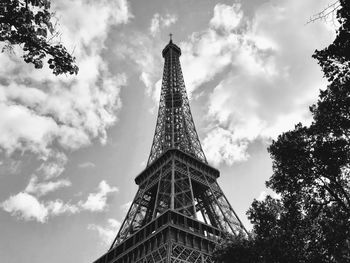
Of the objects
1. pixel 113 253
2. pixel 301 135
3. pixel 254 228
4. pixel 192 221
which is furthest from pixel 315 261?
pixel 113 253

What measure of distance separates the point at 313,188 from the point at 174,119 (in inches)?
1780

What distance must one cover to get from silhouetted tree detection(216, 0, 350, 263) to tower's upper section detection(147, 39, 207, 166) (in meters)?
32.4

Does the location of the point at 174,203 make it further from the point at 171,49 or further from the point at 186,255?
the point at 171,49

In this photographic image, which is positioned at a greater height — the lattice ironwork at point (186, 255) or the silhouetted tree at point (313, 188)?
the lattice ironwork at point (186, 255)

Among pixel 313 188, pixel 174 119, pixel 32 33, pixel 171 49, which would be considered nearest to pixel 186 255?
pixel 313 188

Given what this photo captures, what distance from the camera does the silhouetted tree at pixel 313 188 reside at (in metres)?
14.6

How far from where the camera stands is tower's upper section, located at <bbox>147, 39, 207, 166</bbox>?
53688 millimetres

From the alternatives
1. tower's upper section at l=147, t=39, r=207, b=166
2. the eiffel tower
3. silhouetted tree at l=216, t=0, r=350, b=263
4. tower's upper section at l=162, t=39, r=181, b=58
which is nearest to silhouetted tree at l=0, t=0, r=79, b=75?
silhouetted tree at l=216, t=0, r=350, b=263

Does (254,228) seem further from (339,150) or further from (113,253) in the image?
(113,253)

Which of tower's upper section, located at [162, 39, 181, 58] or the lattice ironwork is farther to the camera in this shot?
tower's upper section, located at [162, 39, 181, 58]

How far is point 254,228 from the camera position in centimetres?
1869

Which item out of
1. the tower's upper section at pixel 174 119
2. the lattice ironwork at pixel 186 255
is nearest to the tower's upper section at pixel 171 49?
the tower's upper section at pixel 174 119

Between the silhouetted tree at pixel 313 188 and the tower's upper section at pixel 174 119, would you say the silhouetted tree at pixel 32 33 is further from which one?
the tower's upper section at pixel 174 119

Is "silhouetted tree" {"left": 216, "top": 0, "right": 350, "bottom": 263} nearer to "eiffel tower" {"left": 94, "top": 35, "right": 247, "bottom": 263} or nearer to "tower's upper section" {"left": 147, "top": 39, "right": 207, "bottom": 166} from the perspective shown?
"eiffel tower" {"left": 94, "top": 35, "right": 247, "bottom": 263}
